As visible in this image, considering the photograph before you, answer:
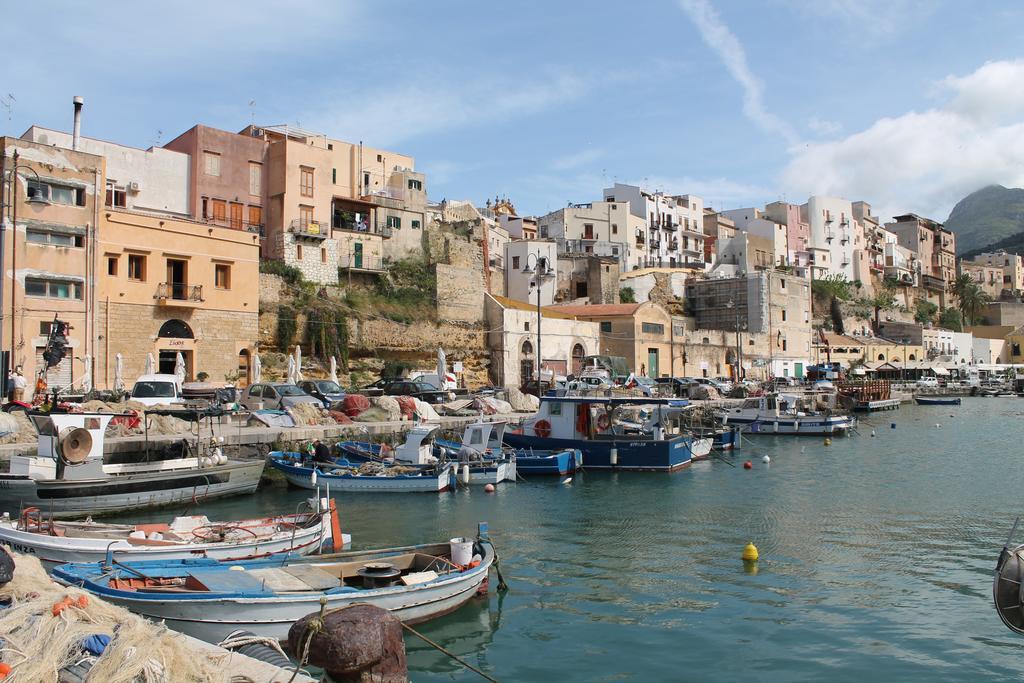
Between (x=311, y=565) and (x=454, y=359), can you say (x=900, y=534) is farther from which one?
(x=454, y=359)

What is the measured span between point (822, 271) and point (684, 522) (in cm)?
8037

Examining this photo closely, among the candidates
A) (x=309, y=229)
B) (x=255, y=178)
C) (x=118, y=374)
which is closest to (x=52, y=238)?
(x=118, y=374)

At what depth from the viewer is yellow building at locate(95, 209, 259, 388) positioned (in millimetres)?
30891

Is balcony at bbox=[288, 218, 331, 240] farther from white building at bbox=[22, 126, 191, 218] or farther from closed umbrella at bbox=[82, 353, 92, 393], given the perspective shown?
closed umbrella at bbox=[82, 353, 92, 393]

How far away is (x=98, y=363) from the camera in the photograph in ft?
98.7

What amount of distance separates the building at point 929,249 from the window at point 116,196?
3833 inches

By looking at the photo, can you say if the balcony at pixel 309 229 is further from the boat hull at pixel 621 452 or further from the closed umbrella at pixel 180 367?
the boat hull at pixel 621 452

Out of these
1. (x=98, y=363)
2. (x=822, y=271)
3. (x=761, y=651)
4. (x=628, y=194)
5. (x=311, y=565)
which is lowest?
(x=761, y=651)

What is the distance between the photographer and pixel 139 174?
37.9 metres

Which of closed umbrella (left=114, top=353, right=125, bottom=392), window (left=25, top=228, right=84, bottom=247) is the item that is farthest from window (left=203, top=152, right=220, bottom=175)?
closed umbrella (left=114, top=353, right=125, bottom=392)

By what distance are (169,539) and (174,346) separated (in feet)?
74.9

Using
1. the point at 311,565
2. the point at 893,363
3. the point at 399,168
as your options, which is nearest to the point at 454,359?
the point at 399,168

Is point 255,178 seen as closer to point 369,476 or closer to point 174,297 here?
point 174,297

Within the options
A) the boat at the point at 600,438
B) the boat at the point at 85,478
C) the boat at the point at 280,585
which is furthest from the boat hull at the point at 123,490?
the boat at the point at 600,438
